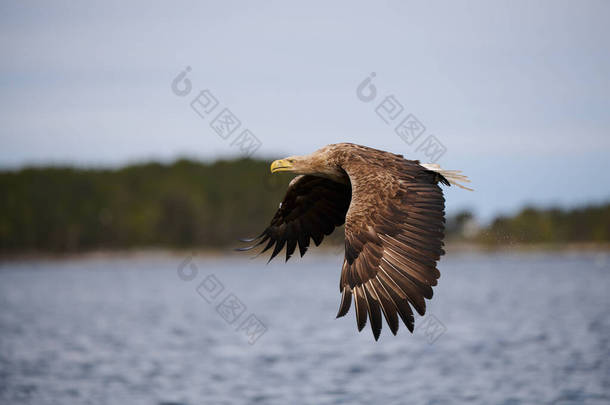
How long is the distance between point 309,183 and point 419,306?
3005 millimetres

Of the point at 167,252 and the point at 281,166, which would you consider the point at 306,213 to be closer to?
the point at 281,166

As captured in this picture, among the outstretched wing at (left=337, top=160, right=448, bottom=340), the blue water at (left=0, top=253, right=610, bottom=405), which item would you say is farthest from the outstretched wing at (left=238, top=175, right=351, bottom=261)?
the blue water at (left=0, top=253, right=610, bottom=405)

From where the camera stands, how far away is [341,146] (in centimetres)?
841

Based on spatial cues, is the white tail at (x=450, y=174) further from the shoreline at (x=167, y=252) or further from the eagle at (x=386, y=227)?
the shoreline at (x=167, y=252)

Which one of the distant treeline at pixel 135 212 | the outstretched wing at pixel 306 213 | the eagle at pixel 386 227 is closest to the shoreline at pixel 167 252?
the distant treeline at pixel 135 212

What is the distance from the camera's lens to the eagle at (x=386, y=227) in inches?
284

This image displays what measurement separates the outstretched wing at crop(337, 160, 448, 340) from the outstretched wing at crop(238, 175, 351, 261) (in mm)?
1666

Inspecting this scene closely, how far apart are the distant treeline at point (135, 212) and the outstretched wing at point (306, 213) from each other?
11015 cm

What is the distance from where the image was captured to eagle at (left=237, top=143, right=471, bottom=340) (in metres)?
7.21

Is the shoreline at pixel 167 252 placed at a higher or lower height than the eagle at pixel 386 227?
higher

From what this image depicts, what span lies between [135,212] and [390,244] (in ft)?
436

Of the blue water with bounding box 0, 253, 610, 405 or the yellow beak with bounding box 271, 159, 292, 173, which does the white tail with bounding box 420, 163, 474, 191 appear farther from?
the blue water with bounding box 0, 253, 610, 405

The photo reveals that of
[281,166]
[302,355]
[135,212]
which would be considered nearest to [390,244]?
[281,166]

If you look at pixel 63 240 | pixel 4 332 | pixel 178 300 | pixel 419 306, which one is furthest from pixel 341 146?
pixel 63 240
